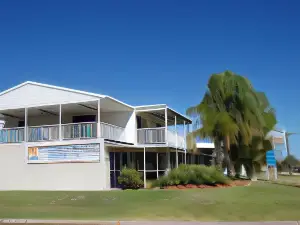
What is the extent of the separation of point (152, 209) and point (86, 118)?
48.5 feet

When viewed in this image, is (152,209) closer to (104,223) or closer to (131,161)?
(104,223)

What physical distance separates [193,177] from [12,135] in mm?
11112

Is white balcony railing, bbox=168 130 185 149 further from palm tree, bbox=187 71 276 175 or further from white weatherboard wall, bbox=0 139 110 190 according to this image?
white weatherboard wall, bbox=0 139 110 190

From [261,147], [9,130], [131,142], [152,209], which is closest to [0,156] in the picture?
[9,130]

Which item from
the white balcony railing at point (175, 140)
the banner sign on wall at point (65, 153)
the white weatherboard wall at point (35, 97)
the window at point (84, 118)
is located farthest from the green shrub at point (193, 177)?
the window at point (84, 118)

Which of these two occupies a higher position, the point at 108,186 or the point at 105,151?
the point at 105,151

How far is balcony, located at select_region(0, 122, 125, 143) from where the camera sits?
2184 centimetres

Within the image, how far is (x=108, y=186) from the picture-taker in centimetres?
2056

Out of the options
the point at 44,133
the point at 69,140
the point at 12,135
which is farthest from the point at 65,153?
the point at 12,135

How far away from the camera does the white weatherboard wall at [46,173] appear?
20375 mm

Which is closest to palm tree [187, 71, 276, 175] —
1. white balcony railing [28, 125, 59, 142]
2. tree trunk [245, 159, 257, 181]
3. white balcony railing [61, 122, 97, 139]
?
tree trunk [245, 159, 257, 181]

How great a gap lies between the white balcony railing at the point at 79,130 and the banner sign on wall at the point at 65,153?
1.01 m

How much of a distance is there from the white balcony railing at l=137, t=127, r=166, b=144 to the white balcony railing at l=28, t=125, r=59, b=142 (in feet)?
18.2

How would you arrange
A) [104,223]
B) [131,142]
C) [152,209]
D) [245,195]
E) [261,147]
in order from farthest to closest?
[261,147], [131,142], [245,195], [152,209], [104,223]
